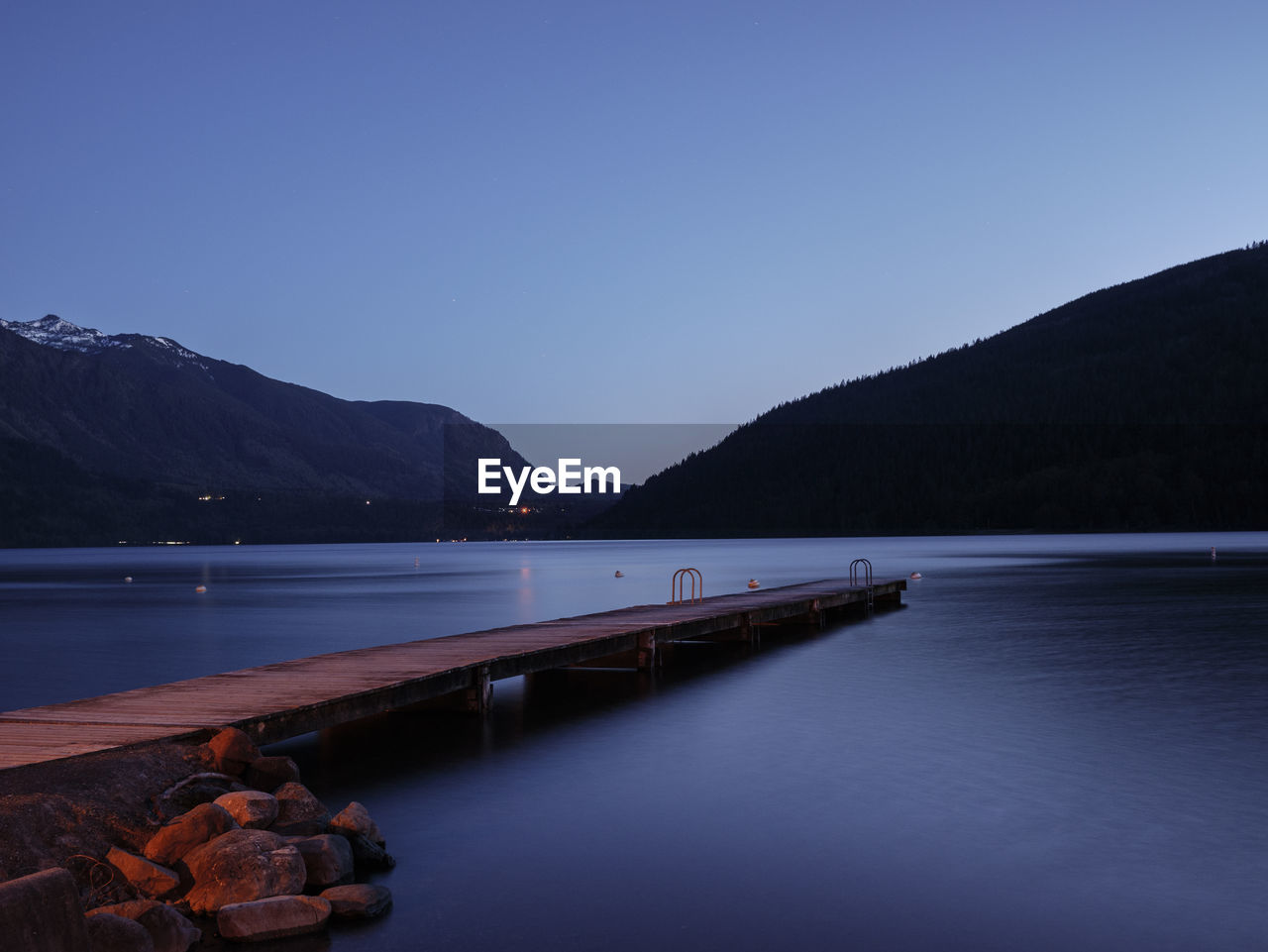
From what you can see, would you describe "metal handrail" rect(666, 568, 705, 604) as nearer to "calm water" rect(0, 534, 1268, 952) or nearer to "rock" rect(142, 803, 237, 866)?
"calm water" rect(0, 534, 1268, 952)

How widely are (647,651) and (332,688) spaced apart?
1002cm

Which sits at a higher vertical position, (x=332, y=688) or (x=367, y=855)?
(x=332, y=688)

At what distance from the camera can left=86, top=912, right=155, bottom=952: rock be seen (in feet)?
24.3

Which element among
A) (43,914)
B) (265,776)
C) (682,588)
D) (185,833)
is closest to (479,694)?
(265,776)

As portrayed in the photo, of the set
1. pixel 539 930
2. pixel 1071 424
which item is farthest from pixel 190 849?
pixel 1071 424

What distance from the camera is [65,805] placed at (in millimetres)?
9195

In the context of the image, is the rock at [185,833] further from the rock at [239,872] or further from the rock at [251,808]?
the rock at [251,808]

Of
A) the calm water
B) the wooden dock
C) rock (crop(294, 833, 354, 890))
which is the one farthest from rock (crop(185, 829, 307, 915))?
the wooden dock

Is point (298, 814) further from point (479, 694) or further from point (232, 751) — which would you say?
point (479, 694)

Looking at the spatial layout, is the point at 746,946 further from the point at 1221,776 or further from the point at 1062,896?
the point at 1221,776

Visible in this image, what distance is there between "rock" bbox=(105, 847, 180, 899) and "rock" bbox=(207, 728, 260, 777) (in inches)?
97.3

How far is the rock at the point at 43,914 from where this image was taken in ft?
19.0

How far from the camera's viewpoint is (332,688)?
1471 centimetres

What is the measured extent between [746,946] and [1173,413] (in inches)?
8104
